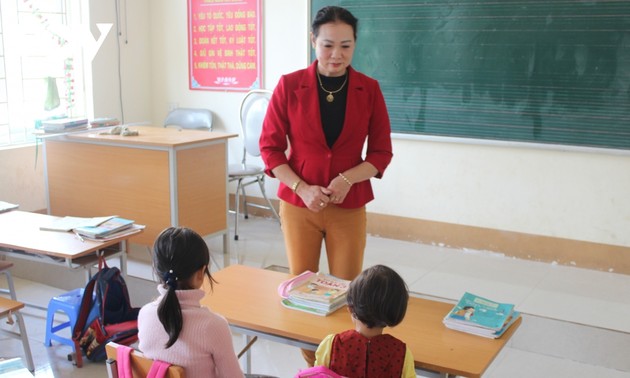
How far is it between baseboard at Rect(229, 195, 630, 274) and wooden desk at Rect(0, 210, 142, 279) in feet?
8.11

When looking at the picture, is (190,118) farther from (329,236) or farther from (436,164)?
(329,236)

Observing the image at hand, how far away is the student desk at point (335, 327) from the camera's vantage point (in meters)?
1.76

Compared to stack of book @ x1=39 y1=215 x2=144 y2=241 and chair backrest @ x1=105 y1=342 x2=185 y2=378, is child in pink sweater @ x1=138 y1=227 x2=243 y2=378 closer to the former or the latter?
chair backrest @ x1=105 y1=342 x2=185 y2=378

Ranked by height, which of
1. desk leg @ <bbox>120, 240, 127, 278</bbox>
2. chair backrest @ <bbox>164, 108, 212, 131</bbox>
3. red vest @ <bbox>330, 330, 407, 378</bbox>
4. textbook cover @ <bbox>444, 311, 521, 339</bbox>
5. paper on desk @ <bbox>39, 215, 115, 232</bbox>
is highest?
chair backrest @ <bbox>164, 108, 212, 131</bbox>

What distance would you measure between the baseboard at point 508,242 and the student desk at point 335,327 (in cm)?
269

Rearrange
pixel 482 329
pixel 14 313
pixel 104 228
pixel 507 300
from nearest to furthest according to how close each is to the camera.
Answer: pixel 482 329, pixel 14 313, pixel 104 228, pixel 507 300

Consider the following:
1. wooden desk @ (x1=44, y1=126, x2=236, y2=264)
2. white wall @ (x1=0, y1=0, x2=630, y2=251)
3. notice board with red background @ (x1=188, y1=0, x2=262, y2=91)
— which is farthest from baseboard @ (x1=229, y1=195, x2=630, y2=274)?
notice board with red background @ (x1=188, y1=0, x2=262, y2=91)

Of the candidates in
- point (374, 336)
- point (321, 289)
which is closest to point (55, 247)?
point (321, 289)

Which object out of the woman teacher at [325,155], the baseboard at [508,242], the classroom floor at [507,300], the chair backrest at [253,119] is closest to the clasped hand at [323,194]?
the woman teacher at [325,155]

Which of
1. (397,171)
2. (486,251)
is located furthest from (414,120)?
(486,251)

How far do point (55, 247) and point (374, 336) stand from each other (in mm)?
1868

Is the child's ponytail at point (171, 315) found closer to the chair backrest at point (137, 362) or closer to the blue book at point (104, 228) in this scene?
the chair backrest at point (137, 362)

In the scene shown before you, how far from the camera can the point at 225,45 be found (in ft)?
19.0

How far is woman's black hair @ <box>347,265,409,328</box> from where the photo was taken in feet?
5.25
